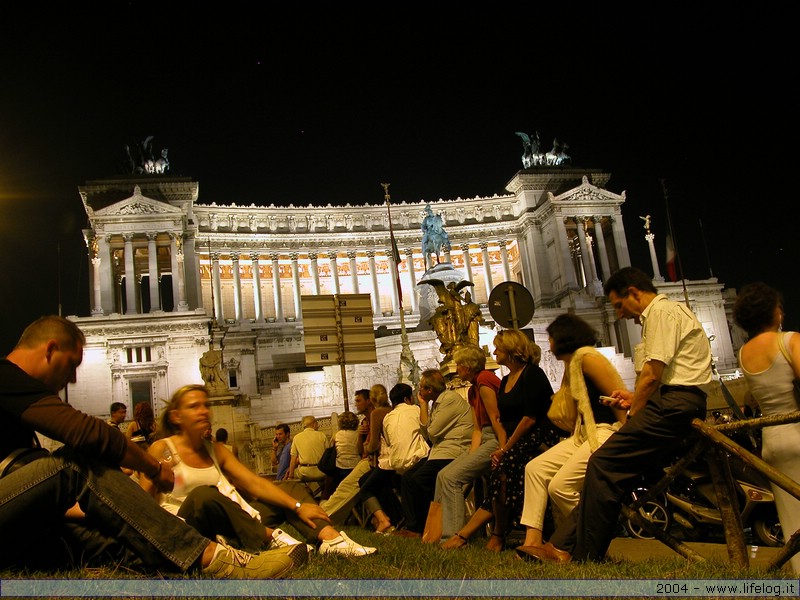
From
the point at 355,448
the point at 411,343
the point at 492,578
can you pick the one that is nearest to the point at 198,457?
the point at 492,578

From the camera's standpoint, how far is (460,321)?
18484 millimetres

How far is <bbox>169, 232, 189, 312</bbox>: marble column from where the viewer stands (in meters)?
60.0

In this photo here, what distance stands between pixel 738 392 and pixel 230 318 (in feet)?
175

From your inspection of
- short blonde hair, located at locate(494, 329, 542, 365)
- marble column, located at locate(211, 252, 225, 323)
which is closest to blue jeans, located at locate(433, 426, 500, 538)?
short blonde hair, located at locate(494, 329, 542, 365)

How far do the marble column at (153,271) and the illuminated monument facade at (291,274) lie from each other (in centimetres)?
13

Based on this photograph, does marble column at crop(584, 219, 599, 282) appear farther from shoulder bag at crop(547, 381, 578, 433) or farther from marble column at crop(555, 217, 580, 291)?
shoulder bag at crop(547, 381, 578, 433)

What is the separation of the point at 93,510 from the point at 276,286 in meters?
64.7

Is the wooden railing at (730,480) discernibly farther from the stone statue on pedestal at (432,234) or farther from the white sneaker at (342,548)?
the stone statue on pedestal at (432,234)

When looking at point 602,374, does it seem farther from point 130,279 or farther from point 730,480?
point 130,279

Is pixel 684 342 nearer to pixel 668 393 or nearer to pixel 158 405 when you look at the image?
pixel 668 393

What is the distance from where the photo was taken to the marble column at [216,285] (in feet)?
220

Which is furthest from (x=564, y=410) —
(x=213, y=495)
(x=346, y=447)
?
(x=346, y=447)

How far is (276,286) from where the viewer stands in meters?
68.9

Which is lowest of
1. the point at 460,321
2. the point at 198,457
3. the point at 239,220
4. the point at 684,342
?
the point at 198,457
